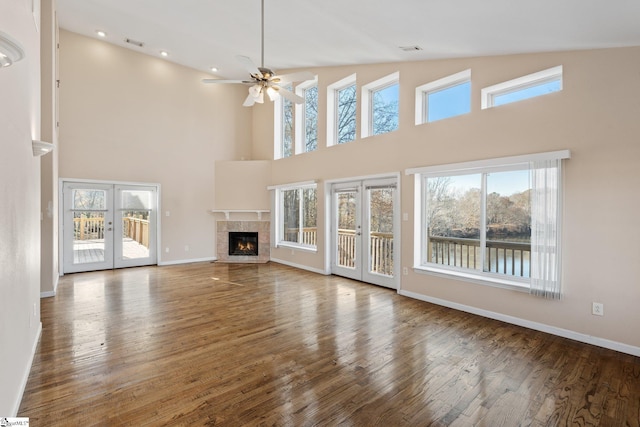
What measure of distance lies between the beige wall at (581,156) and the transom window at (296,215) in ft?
10.0

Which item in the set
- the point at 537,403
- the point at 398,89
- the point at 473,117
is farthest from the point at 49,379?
the point at 398,89

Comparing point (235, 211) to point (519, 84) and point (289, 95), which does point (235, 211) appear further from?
point (519, 84)

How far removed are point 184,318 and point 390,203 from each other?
3.57m

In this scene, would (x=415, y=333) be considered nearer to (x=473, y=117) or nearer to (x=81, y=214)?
(x=473, y=117)

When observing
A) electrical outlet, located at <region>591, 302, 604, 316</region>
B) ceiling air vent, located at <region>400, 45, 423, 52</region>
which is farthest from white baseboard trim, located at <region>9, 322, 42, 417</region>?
ceiling air vent, located at <region>400, 45, 423, 52</region>

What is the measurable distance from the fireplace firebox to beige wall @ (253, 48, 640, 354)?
4.88 metres

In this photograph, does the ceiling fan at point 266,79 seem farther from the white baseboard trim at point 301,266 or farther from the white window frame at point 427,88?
the white baseboard trim at point 301,266

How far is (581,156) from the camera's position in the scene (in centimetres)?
320

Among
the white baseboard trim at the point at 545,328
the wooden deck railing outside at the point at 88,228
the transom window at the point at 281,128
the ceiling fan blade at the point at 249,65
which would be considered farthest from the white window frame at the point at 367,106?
the wooden deck railing outside at the point at 88,228

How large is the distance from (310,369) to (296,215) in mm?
4925

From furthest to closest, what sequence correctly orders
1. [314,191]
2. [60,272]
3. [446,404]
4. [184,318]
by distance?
[314,191], [60,272], [184,318], [446,404]

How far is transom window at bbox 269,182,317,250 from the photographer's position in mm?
6906

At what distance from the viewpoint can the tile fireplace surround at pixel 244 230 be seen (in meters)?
7.97

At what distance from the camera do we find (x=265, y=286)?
5.50 meters
